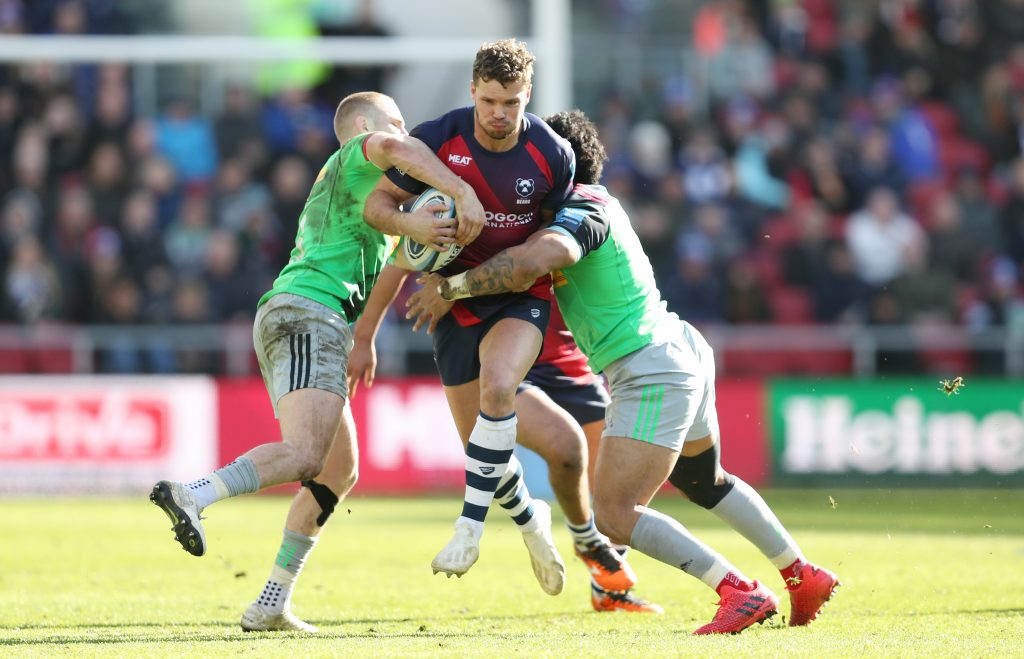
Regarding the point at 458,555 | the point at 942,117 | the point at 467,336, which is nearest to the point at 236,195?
the point at 942,117

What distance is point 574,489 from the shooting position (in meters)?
8.00

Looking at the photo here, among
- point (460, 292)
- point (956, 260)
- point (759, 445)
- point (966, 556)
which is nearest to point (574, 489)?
point (460, 292)

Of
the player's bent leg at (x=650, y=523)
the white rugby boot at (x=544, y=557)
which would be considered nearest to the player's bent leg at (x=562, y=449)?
the white rugby boot at (x=544, y=557)

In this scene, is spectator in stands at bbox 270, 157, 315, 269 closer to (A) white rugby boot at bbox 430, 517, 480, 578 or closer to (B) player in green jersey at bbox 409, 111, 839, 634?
(B) player in green jersey at bbox 409, 111, 839, 634

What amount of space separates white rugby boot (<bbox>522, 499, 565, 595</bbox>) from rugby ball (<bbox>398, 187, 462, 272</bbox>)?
129 cm

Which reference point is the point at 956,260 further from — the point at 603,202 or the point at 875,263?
the point at 603,202

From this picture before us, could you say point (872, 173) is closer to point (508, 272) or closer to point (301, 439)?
point (508, 272)

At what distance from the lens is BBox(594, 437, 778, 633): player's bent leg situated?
6.77 meters

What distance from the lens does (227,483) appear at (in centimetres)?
638

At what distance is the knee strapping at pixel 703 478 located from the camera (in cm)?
723

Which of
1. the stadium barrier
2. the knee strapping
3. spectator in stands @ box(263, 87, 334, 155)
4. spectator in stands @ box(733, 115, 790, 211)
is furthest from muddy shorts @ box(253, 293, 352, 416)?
spectator in stands @ box(733, 115, 790, 211)

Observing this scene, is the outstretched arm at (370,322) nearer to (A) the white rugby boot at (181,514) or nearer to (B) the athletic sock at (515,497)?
(B) the athletic sock at (515,497)

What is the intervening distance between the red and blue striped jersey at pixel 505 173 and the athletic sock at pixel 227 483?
1432 millimetres

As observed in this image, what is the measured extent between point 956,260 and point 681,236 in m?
3.34
